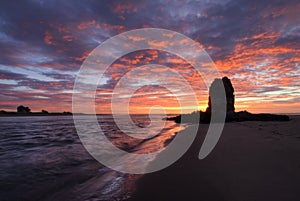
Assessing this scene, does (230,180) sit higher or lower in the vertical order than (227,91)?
lower

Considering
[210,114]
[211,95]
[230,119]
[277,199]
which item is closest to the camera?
[277,199]

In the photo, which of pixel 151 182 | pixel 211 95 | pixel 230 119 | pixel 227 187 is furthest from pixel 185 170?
pixel 211 95

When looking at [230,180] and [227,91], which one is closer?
[230,180]

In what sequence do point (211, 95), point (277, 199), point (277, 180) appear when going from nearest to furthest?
point (277, 199)
point (277, 180)
point (211, 95)

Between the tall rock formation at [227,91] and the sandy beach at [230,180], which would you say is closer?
the sandy beach at [230,180]

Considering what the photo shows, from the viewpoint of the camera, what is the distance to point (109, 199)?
461 centimetres

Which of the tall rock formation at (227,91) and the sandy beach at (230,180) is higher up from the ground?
the tall rock formation at (227,91)

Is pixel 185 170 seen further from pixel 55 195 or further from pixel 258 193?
pixel 55 195

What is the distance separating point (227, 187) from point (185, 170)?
2.09 metres

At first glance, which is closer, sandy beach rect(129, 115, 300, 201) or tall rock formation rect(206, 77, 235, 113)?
sandy beach rect(129, 115, 300, 201)

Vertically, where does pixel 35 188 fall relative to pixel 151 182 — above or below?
below

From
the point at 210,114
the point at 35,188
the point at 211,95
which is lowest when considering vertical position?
the point at 35,188

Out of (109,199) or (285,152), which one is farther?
(285,152)

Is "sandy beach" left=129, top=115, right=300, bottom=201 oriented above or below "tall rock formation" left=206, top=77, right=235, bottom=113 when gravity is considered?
below
